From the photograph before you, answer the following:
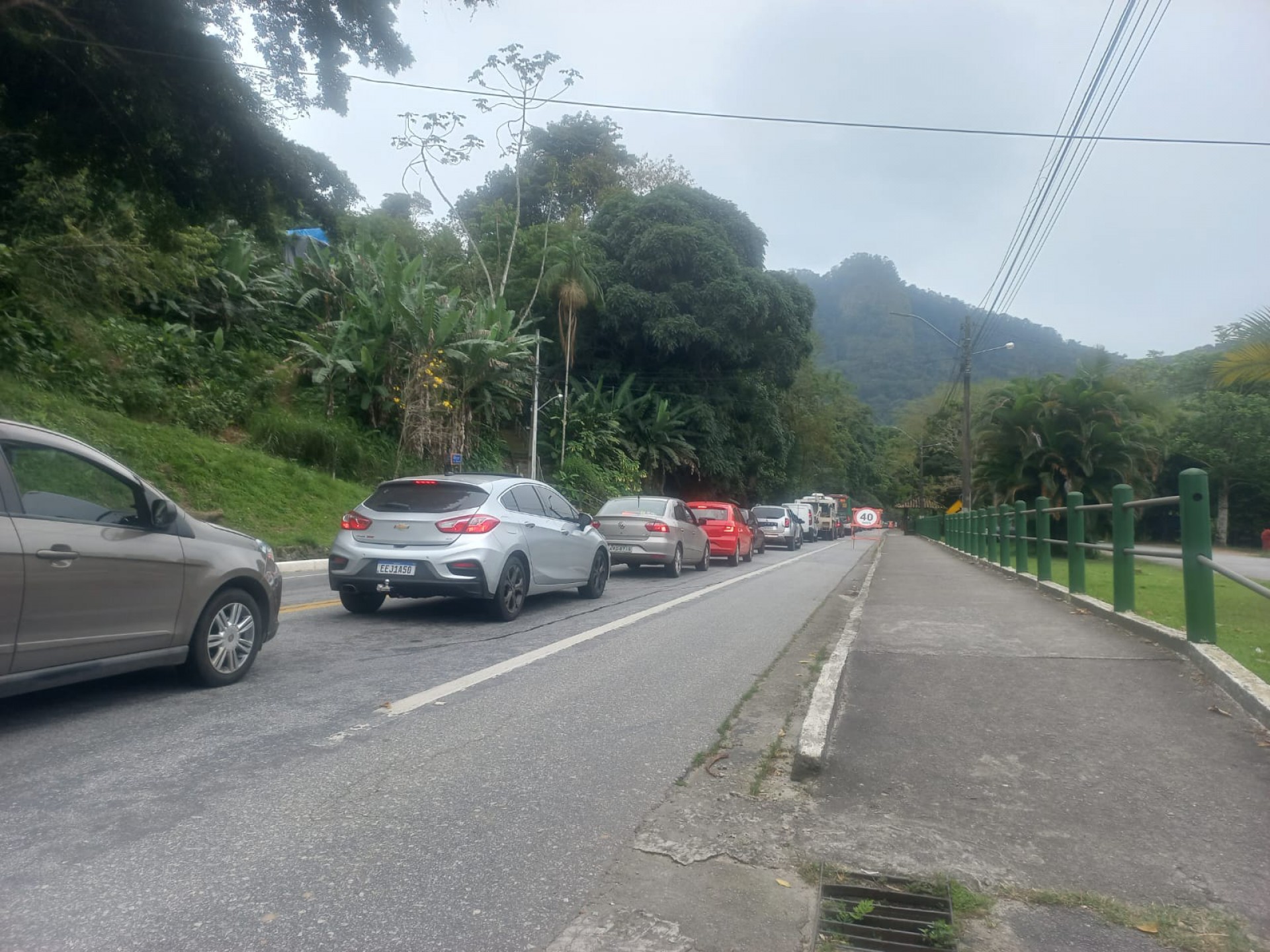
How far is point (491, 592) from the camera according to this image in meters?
9.59

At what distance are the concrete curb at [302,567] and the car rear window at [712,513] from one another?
Answer: 925 cm

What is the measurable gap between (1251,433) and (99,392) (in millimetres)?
41186

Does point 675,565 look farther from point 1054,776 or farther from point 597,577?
point 1054,776

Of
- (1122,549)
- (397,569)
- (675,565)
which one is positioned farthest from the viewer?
(675,565)

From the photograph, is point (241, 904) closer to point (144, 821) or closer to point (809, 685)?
point (144, 821)

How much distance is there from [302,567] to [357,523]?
694cm

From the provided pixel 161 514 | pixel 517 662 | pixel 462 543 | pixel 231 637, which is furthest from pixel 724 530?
pixel 161 514

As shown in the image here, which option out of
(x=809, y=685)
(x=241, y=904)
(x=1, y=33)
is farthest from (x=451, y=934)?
(x=1, y=33)

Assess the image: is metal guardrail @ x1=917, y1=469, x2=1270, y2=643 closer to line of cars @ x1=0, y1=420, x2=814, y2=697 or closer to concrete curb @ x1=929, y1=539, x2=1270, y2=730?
concrete curb @ x1=929, y1=539, x2=1270, y2=730

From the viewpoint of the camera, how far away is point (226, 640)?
642 cm

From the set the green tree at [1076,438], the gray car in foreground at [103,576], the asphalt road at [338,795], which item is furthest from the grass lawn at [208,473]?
the green tree at [1076,438]

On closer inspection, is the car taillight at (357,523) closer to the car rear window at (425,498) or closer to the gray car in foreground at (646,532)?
the car rear window at (425,498)

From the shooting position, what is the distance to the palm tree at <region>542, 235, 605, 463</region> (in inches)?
1372

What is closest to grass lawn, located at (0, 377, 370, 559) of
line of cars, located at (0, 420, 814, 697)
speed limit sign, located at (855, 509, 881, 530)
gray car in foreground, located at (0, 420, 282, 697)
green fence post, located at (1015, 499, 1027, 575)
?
line of cars, located at (0, 420, 814, 697)
